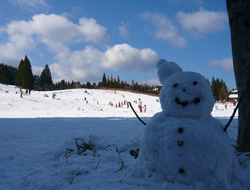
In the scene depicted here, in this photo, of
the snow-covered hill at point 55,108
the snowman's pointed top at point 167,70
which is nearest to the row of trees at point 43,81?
the snow-covered hill at point 55,108

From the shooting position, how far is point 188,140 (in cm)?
152

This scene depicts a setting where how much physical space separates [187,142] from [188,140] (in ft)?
0.07

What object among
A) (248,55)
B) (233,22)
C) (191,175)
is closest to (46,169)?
(191,175)

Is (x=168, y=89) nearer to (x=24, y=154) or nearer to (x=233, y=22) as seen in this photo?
(x=233, y=22)

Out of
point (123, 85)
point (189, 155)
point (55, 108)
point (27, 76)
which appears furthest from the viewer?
point (123, 85)

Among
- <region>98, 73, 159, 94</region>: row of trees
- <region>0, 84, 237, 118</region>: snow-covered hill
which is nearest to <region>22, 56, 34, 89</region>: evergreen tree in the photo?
<region>0, 84, 237, 118</region>: snow-covered hill

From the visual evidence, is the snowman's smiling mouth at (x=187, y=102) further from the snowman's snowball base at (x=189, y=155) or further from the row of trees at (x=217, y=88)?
the row of trees at (x=217, y=88)

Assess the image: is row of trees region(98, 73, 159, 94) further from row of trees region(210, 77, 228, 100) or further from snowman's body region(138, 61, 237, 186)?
snowman's body region(138, 61, 237, 186)

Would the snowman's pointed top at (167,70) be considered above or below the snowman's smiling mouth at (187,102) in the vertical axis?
above

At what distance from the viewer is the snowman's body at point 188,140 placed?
4.87 ft

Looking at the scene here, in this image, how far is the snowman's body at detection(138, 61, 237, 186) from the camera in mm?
1483

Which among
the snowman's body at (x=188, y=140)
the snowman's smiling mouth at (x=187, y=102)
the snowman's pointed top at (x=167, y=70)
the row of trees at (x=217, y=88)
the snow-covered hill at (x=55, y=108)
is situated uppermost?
the row of trees at (x=217, y=88)

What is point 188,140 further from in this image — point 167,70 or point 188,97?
point 167,70

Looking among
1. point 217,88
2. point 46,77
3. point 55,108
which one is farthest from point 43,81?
point 217,88
